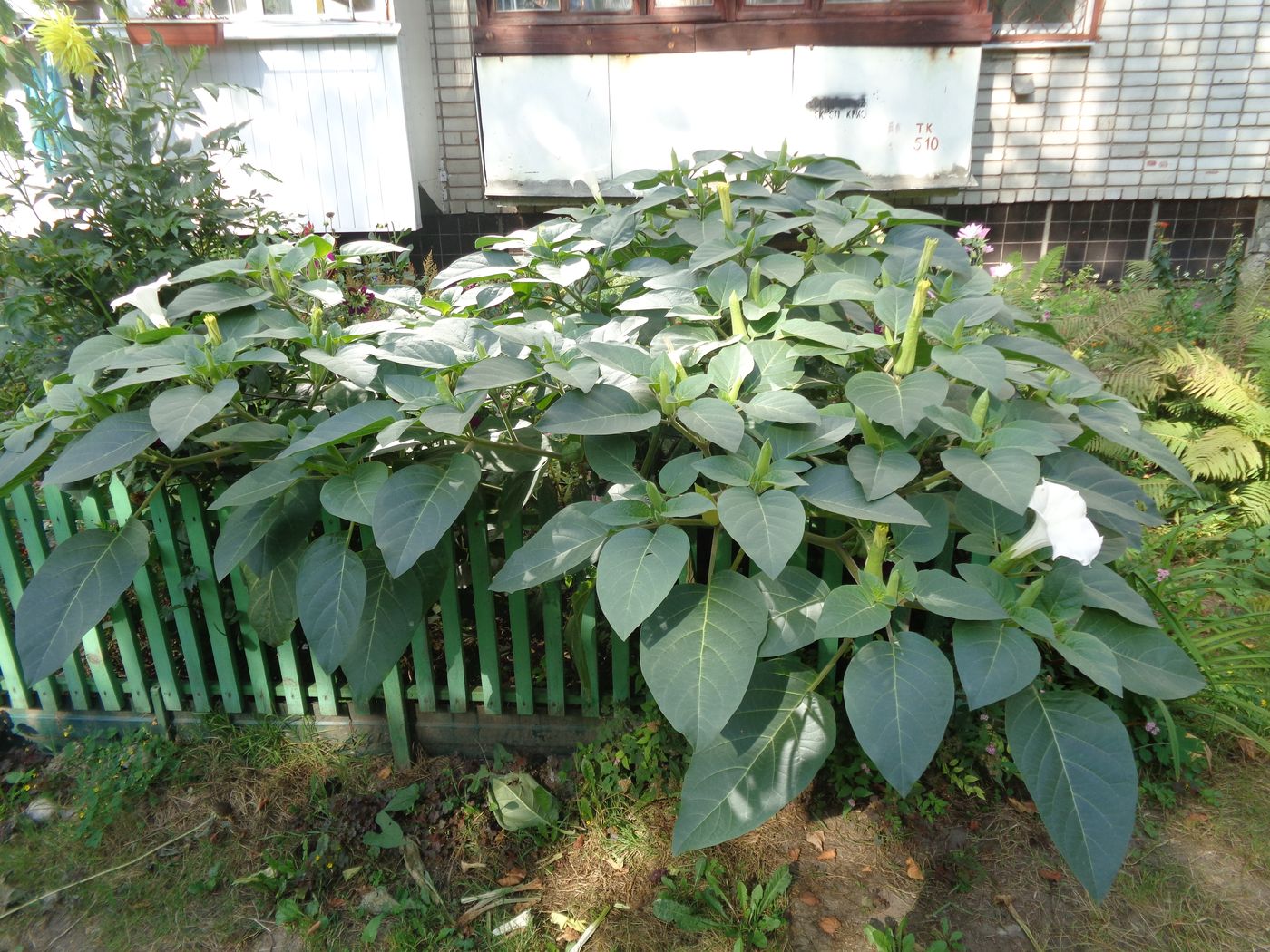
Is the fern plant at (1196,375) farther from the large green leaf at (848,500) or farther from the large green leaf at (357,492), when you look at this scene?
the large green leaf at (357,492)

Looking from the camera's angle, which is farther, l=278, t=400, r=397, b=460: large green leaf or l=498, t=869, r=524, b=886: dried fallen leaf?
l=498, t=869, r=524, b=886: dried fallen leaf

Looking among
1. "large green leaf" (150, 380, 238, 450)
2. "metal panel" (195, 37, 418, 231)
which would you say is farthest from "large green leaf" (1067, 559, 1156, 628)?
"metal panel" (195, 37, 418, 231)

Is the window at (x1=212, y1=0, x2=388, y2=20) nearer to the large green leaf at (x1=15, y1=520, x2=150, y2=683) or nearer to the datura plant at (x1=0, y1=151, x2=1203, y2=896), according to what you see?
the datura plant at (x1=0, y1=151, x2=1203, y2=896)

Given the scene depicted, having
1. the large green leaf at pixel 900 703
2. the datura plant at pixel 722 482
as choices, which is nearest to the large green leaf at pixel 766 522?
the datura plant at pixel 722 482

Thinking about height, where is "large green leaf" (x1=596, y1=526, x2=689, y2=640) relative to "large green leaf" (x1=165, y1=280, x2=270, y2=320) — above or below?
below

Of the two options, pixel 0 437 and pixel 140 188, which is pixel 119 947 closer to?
pixel 0 437

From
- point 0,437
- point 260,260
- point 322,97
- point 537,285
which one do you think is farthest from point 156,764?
point 322,97

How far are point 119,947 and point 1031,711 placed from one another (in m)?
2.44

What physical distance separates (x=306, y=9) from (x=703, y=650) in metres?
6.44

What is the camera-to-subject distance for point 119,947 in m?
2.22

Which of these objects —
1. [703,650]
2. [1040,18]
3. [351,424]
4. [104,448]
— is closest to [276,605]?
[104,448]

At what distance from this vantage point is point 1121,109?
6.70 meters

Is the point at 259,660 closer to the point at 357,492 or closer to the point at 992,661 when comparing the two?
the point at 357,492

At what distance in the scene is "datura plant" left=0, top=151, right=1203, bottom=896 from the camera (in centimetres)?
154
